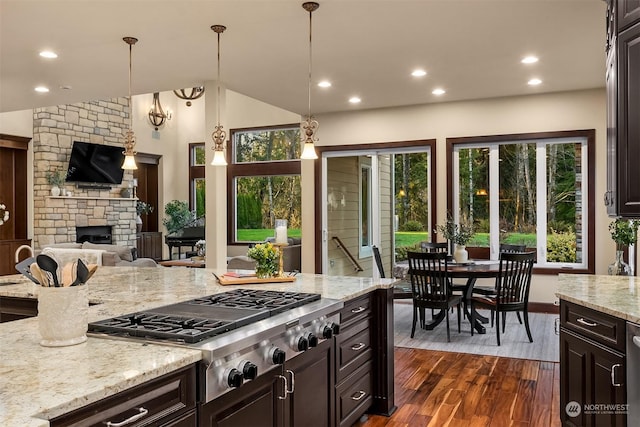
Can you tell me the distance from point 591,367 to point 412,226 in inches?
209

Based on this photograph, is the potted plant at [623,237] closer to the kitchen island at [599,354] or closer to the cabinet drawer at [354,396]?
the kitchen island at [599,354]

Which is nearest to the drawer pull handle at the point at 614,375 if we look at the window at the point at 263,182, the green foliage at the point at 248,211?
the window at the point at 263,182

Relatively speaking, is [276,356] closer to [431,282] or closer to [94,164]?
[431,282]

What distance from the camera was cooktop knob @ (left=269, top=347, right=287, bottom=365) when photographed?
216cm

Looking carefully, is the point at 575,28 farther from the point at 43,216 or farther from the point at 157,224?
the point at 157,224

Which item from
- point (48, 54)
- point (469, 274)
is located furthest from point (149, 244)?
point (469, 274)

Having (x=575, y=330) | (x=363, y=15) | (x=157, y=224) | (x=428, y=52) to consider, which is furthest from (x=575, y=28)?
(x=157, y=224)

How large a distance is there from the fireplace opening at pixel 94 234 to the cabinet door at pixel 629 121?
9987 mm

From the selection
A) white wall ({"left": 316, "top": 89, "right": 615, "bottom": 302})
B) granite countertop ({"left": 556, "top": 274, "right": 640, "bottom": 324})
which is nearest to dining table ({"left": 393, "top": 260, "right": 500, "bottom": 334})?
white wall ({"left": 316, "top": 89, "right": 615, "bottom": 302})

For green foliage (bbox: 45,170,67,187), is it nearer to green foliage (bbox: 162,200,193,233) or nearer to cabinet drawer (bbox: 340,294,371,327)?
green foliage (bbox: 162,200,193,233)

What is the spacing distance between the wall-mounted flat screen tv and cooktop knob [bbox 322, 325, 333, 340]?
886 cm

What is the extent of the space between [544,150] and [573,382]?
492 centimetres

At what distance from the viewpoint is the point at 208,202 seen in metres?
5.78

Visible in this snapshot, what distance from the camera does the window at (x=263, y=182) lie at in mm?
11148
